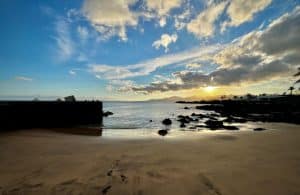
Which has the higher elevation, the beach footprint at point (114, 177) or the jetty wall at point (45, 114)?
the jetty wall at point (45, 114)

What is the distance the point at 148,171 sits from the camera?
8.09 metres

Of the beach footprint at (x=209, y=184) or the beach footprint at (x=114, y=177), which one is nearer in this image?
the beach footprint at (x=209, y=184)

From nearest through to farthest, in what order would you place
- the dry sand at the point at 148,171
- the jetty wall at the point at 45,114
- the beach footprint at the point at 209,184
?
the beach footprint at the point at 209,184 → the dry sand at the point at 148,171 → the jetty wall at the point at 45,114

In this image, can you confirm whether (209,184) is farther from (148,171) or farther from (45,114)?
(45,114)

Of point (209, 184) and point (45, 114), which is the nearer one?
point (209, 184)

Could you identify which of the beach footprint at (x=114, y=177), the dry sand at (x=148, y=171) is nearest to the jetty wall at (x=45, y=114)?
the dry sand at (x=148, y=171)

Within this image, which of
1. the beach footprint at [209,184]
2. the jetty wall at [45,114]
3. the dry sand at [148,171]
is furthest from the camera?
the jetty wall at [45,114]

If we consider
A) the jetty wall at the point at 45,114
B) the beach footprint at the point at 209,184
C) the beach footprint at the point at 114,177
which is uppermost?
the jetty wall at the point at 45,114

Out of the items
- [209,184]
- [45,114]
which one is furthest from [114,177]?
[45,114]

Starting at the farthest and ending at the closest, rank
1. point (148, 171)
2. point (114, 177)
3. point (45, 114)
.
→ point (45, 114) → point (148, 171) → point (114, 177)

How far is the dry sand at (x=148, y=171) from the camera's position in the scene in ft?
21.1

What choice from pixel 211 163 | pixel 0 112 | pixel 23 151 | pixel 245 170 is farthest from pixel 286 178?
pixel 0 112

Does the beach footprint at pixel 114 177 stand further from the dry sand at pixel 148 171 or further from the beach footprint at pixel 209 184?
the beach footprint at pixel 209 184

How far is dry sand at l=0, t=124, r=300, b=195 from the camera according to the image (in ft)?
21.1
